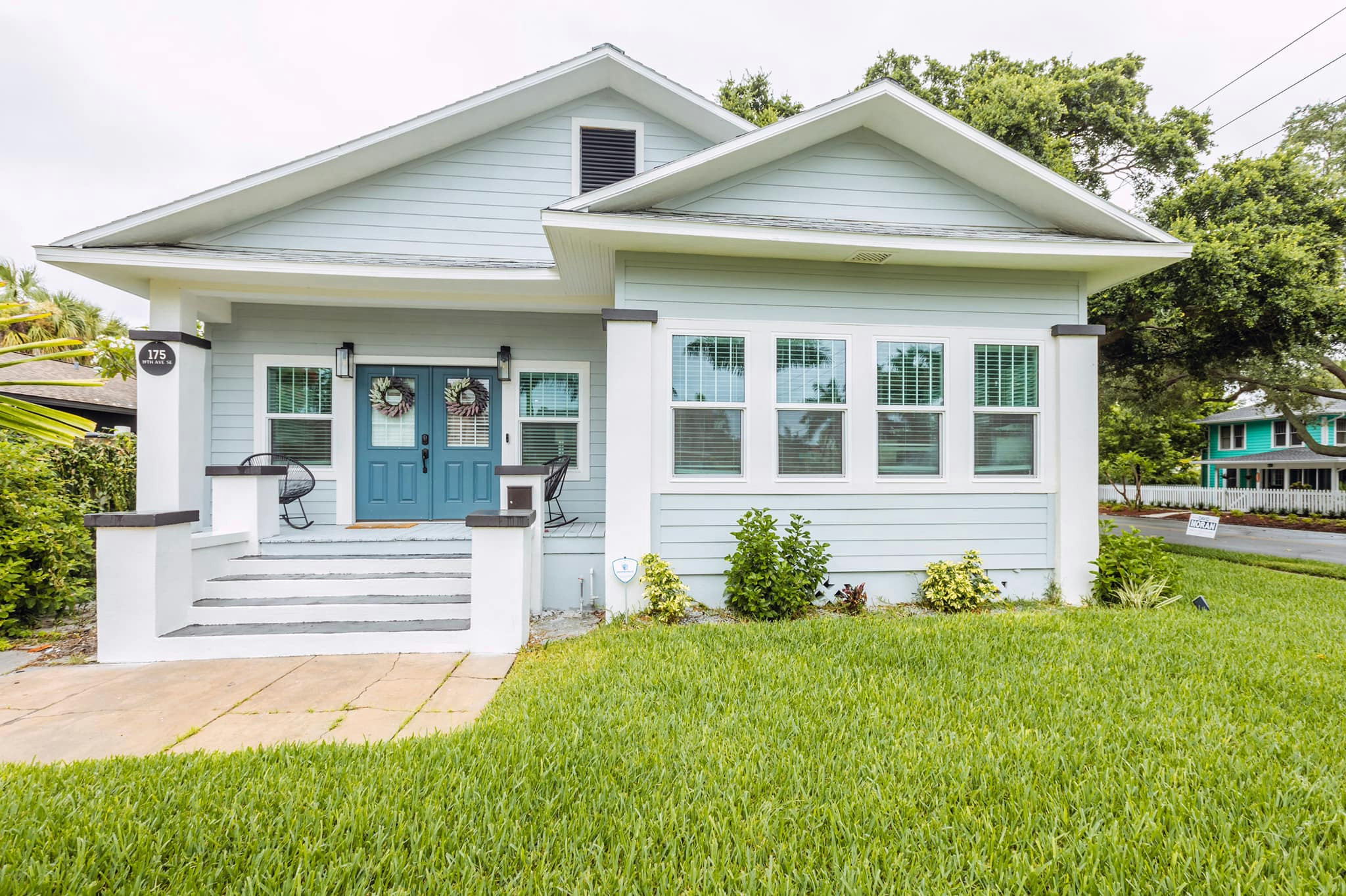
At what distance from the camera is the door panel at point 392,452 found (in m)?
6.68

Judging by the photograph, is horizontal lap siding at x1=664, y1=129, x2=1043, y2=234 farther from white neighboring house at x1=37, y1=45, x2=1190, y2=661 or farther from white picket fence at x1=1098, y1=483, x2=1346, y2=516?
white picket fence at x1=1098, y1=483, x2=1346, y2=516

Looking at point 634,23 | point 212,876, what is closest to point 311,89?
point 634,23

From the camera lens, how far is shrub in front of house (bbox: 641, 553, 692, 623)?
4.70 m

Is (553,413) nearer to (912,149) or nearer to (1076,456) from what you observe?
(912,149)

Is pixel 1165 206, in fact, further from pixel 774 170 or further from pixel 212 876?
pixel 212 876

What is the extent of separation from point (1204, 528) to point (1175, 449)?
960 inches

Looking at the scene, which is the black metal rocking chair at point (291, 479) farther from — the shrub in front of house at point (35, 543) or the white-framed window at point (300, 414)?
the shrub in front of house at point (35, 543)

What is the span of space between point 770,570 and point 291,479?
544 cm

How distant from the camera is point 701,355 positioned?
5.13 meters

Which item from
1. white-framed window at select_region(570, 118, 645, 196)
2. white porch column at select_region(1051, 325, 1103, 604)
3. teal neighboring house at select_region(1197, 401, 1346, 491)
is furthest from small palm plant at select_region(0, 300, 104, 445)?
teal neighboring house at select_region(1197, 401, 1346, 491)

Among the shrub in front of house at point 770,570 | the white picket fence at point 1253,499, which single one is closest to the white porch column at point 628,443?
the shrub in front of house at point 770,570

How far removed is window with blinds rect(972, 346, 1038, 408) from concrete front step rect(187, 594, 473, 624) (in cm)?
496

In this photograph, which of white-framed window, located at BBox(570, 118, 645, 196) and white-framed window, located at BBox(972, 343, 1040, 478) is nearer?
white-framed window, located at BBox(972, 343, 1040, 478)

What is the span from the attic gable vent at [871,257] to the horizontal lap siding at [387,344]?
3.01 metres
